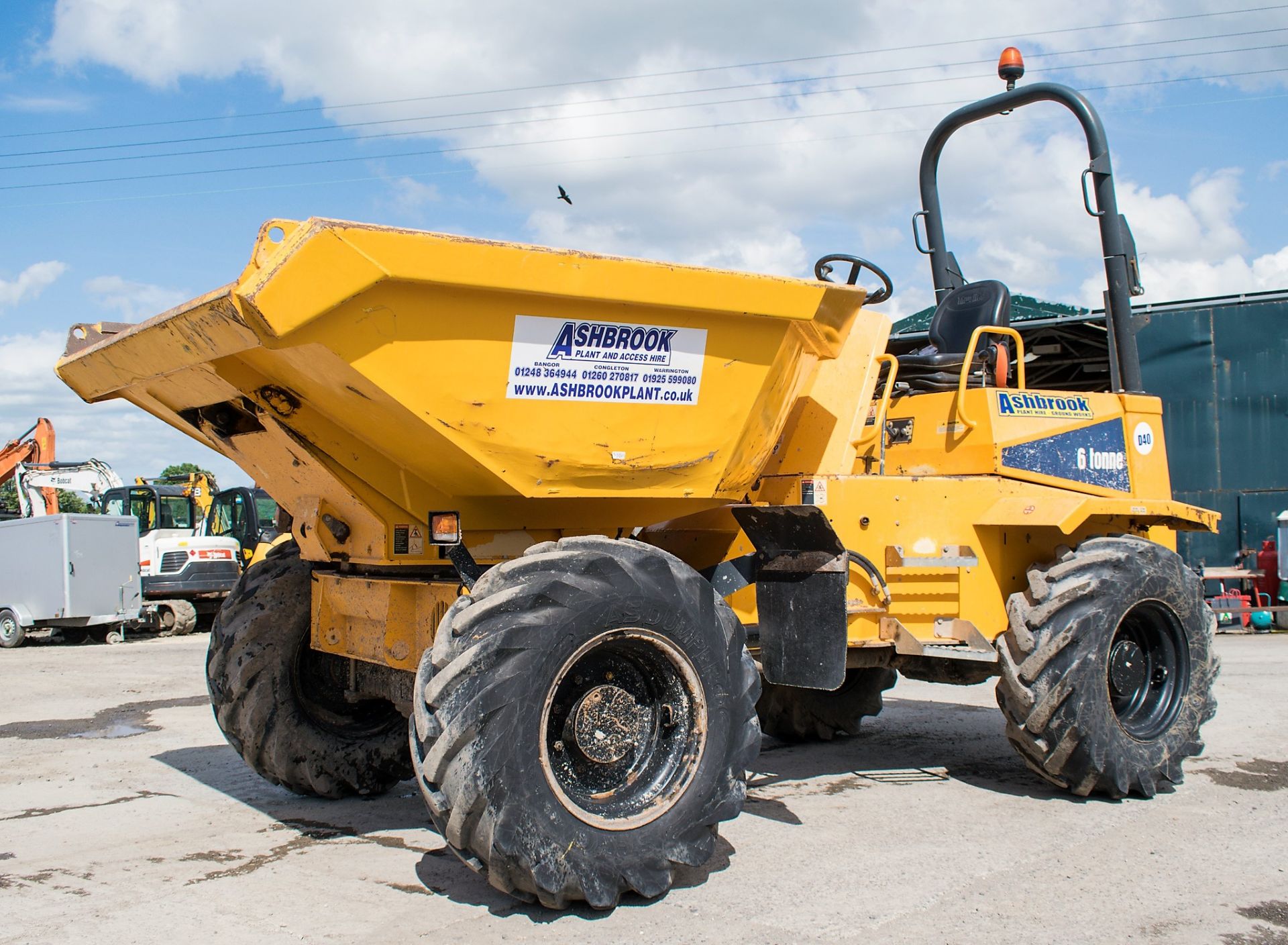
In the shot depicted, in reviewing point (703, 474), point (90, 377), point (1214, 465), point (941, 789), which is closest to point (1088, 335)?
point (1214, 465)

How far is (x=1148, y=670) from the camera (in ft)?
20.0

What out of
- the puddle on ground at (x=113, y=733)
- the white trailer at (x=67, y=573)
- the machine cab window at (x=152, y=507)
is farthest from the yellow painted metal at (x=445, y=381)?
the machine cab window at (x=152, y=507)

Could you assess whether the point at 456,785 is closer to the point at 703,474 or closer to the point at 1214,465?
the point at 703,474

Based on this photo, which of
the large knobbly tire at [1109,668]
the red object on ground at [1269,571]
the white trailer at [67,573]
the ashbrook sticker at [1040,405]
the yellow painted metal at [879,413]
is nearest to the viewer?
the large knobbly tire at [1109,668]

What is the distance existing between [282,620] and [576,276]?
242 centimetres

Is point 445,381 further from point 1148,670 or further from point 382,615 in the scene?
point 1148,670

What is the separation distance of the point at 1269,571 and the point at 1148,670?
34.7 ft

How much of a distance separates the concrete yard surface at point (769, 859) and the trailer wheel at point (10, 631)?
30.8ft

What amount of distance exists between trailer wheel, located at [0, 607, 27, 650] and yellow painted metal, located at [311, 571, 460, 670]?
12.6 meters

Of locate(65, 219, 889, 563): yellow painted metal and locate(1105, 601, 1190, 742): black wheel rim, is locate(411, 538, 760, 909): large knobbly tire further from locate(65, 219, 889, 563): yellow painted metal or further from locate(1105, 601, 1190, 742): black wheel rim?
locate(1105, 601, 1190, 742): black wheel rim

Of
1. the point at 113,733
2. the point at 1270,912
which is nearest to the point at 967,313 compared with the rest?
the point at 1270,912

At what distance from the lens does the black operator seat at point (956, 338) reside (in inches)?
254

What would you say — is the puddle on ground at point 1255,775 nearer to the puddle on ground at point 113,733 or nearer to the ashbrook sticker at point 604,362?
the ashbrook sticker at point 604,362

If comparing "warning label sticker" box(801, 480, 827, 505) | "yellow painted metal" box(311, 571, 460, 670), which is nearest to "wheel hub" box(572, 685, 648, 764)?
"yellow painted metal" box(311, 571, 460, 670)
